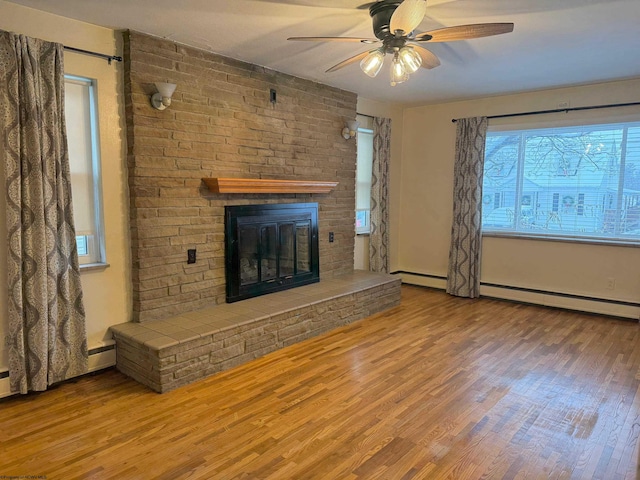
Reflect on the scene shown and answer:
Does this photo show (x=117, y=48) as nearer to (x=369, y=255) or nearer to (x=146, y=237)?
(x=146, y=237)

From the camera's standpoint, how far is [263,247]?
4.11 metres

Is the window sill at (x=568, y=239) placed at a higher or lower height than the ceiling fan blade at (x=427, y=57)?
lower

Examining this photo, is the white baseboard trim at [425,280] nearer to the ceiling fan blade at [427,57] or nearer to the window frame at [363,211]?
the window frame at [363,211]

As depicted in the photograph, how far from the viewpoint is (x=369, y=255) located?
5.65 metres

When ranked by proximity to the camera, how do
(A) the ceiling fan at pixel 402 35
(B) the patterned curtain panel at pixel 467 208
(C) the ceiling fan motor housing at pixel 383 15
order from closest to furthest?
1. (A) the ceiling fan at pixel 402 35
2. (C) the ceiling fan motor housing at pixel 383 15
3. (B) the patterned curtain panel at pixel 467 208

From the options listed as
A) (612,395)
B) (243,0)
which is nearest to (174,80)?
(243,0)

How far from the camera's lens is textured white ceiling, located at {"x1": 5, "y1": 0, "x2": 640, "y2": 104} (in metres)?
2.62

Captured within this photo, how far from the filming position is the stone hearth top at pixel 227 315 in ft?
9.89

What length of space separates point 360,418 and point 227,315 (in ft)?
4.66

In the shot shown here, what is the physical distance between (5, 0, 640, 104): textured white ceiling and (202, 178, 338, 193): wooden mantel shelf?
1045mm

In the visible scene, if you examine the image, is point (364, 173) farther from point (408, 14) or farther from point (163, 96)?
point (408, 14)

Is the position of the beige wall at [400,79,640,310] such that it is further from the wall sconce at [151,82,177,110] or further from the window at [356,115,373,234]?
the wall sconce at [151,82,177,110]

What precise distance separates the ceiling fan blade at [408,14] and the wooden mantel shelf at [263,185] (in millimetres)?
1916

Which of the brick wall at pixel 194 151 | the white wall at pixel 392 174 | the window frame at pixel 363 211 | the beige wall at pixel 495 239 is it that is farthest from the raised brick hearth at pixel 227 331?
the beige wall at pixel 495 239
